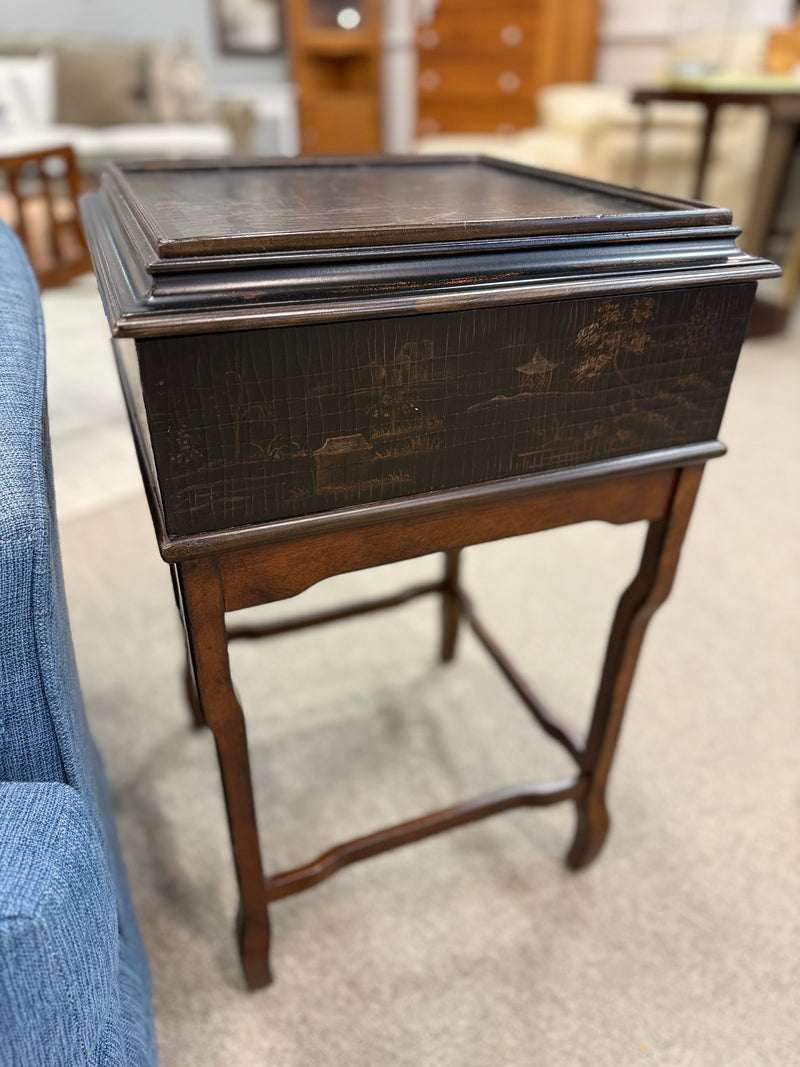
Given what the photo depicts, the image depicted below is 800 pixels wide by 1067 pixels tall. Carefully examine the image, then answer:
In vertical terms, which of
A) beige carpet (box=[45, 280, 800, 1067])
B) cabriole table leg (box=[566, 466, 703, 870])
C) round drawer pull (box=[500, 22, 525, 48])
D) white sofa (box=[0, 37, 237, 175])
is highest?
round drawer pull (box=[500, 22, 525, 48])

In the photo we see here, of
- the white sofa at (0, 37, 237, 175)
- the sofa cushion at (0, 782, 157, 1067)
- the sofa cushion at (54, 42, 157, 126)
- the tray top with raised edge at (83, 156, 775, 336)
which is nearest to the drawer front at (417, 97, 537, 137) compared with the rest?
the white sofa at (0, 37, 237, 175)

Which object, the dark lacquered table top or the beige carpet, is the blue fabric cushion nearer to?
the dark lacquered table top

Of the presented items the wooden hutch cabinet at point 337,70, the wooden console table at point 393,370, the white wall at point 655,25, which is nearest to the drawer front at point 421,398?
the wooden console table at point 393,370

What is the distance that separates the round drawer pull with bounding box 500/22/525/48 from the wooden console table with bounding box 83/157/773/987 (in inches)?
177

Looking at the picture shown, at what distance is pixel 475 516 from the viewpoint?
0.73 metres

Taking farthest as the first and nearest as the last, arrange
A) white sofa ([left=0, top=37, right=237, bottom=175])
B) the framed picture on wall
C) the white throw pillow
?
the framed picture on wall < white sofa ([left=0, top=37, right=237, bottom=175]) < the white throw pillow

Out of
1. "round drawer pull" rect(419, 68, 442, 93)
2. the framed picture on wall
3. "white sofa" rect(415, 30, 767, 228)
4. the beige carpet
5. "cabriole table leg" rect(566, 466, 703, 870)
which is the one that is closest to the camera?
"cabriole table leg" rect(566, 466, 703, 870)

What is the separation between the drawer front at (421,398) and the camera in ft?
1.82

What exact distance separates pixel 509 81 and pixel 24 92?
9.07ft

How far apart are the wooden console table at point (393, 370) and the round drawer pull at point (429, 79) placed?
15.6 ft

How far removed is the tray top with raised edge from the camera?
0.53 metres

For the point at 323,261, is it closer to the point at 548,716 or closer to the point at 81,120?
the point at 548,716

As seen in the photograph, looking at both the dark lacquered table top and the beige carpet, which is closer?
the dark lacquered table top

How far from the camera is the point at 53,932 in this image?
50cm
